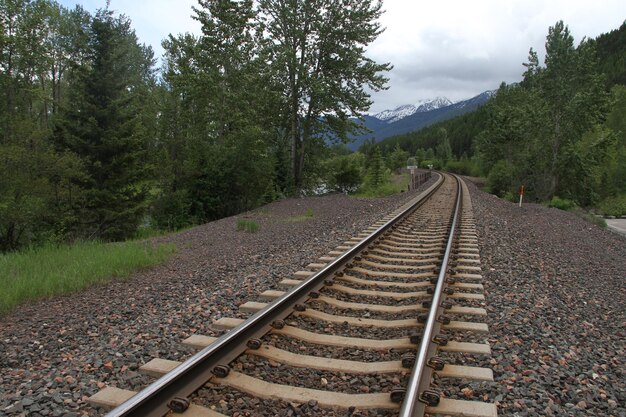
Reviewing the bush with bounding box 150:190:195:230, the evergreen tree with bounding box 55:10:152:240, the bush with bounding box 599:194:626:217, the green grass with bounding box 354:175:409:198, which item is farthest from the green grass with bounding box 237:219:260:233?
the bush with bounding box 599:194:626:217

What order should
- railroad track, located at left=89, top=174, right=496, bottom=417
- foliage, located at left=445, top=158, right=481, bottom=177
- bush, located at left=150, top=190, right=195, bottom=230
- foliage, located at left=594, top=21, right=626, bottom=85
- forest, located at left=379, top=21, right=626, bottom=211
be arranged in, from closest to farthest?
1. railroad track, located at left=89, top=174, right=496, bottom=417
2. bush, located at left=150, top=190, right=195, bottom=230
3. forest, located at left=379, top=21, right=626, bottom=211
4. foliage, located at left=445, top=158, right=481, bottom=177
5. foliage, located at left=594, top=21, right=626, bottom=85

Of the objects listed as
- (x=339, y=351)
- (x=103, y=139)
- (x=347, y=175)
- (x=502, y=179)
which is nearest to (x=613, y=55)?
(x=502, y=179)

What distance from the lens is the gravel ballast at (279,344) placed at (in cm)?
298

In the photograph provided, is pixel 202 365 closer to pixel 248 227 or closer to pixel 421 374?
pixel 421 374

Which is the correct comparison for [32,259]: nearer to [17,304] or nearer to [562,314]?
[17,304]

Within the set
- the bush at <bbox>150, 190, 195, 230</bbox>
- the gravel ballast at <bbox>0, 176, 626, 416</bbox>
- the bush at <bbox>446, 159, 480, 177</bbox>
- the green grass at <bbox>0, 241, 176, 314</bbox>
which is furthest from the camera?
the bush at <bbox>446, 159, 480, 177</bbox>

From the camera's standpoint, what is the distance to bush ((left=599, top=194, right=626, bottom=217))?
29438 millimetres

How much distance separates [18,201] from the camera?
12.9m

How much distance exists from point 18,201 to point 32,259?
20.0ft

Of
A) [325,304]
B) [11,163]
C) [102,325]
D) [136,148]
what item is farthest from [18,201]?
[325,304]

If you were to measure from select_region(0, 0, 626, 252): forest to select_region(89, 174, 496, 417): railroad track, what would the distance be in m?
10.9

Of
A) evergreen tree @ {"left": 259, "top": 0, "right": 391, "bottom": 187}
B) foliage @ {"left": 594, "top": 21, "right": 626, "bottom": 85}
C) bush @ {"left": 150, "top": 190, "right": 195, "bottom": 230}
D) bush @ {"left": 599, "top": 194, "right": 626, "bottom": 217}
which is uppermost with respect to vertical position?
foliage @ {"left": 594, "top": 21, "right": 626, "bottom": 85}

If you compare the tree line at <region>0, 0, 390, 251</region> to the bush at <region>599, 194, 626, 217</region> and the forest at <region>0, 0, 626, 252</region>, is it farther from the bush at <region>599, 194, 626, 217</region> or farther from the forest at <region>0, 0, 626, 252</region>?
the bush at <region>599, 194, 626, 217</region>

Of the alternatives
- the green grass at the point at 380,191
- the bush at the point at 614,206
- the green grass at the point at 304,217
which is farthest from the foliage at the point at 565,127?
the green grass at the point at 304,217
